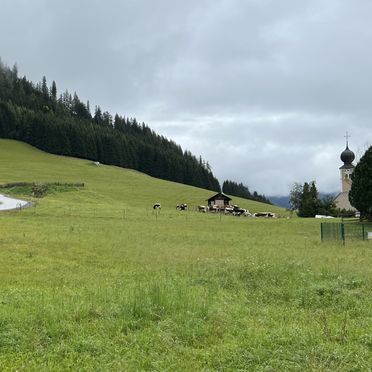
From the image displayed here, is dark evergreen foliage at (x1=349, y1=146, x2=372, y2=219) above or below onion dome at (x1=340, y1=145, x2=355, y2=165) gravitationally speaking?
below

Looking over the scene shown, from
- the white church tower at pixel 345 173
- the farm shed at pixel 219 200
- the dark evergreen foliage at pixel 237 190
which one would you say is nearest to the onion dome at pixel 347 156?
the white church tower at pixel 345 173

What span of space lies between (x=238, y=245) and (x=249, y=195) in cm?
15804

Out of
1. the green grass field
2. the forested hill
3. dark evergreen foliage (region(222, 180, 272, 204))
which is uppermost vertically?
the forested hill

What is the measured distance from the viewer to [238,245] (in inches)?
1103

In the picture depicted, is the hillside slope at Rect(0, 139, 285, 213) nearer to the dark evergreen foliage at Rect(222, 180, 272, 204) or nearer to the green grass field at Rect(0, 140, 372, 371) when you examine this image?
the green grass field at Rect(0, 140, 372, 371)

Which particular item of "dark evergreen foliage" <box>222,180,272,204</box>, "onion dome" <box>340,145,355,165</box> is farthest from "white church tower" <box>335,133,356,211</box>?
"dark evergreen foliage" <box>222,180,272,204</box>

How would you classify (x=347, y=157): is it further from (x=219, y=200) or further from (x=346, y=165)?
(x=219, y=200)

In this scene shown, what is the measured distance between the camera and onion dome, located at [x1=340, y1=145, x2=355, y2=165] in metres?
119

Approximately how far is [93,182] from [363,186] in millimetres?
70648

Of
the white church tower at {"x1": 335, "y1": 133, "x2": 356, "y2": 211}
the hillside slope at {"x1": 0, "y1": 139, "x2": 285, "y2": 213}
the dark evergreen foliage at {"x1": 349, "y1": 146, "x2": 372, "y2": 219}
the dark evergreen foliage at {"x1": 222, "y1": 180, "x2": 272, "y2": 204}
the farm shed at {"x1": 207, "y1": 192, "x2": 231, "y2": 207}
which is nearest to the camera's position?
the dark evergreen foliage at {"x1": 349, "y1": 146, "x2": 372, "y2": 219}

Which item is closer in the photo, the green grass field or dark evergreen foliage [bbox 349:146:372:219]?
the green grass field

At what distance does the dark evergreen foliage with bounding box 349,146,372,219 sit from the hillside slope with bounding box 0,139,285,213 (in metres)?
Answer: 31.8

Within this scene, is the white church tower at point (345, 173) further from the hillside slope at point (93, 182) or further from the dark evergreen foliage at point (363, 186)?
the dark evergreen foliage at point (363, 186)

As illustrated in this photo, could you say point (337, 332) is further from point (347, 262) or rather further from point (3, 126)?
point (3, 126)
